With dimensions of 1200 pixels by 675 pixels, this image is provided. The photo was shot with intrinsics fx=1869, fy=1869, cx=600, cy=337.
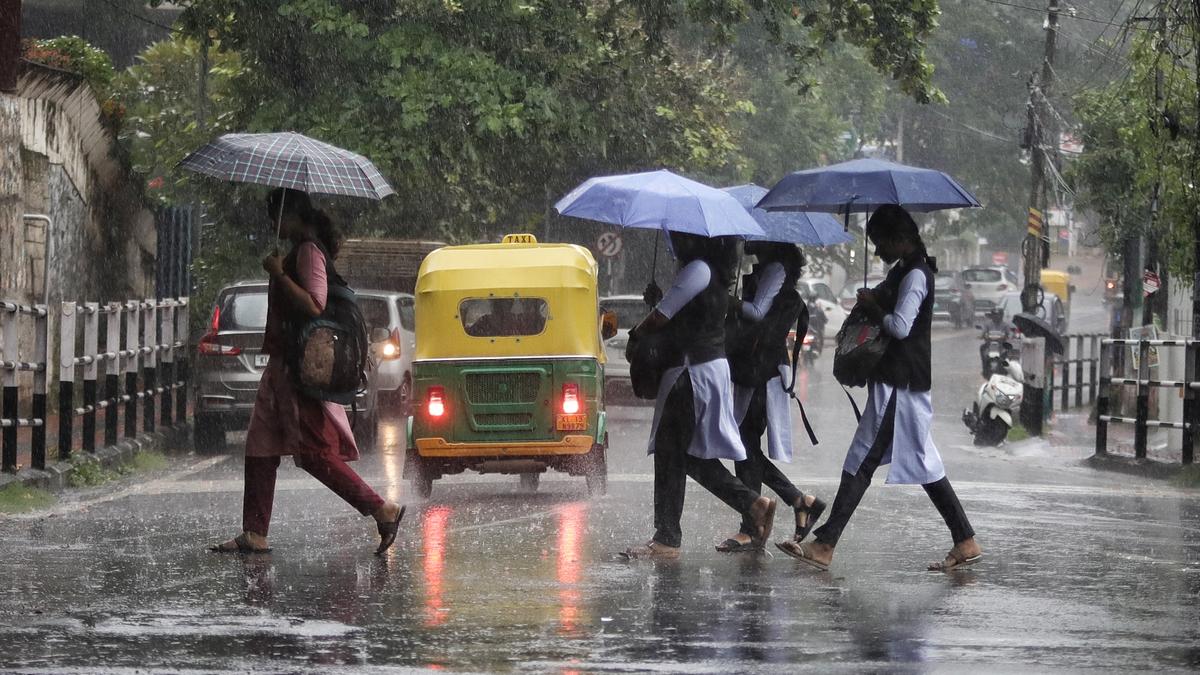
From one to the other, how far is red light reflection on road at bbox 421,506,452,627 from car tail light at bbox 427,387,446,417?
3.19ft

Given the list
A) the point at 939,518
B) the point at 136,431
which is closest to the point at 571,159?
the point at 136,431

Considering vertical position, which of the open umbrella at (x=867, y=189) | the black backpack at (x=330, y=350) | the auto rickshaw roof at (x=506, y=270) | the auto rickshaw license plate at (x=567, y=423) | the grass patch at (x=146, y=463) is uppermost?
the open umbrella at (x=867, y=189)

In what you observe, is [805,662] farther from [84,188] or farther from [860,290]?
[84,188]

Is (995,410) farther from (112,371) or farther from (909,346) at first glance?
(909,346)

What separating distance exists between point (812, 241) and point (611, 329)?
1.26 metres

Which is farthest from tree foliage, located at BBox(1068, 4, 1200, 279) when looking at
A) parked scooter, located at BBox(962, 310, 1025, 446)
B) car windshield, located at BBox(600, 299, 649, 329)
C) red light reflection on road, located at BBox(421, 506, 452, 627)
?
car windshield, located at BBox(600, 299, 649, 329)

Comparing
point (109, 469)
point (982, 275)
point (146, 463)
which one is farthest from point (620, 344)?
point (982, 275)

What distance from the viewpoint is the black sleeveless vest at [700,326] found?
9234mm

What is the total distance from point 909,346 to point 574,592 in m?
2.12

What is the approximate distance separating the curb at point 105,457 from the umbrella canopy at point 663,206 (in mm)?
4984

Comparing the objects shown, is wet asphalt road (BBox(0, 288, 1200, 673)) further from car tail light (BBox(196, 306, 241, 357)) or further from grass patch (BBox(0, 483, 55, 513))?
car tail light (BBox(196, 306, 241, 357))

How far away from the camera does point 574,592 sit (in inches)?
317

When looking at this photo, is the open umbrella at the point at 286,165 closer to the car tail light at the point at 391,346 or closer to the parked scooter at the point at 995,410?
the car tail light at the point at 391,346

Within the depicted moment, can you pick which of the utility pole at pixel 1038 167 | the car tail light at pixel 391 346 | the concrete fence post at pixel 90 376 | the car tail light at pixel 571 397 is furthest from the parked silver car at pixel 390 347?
the utility pole at pixel 1038 167
